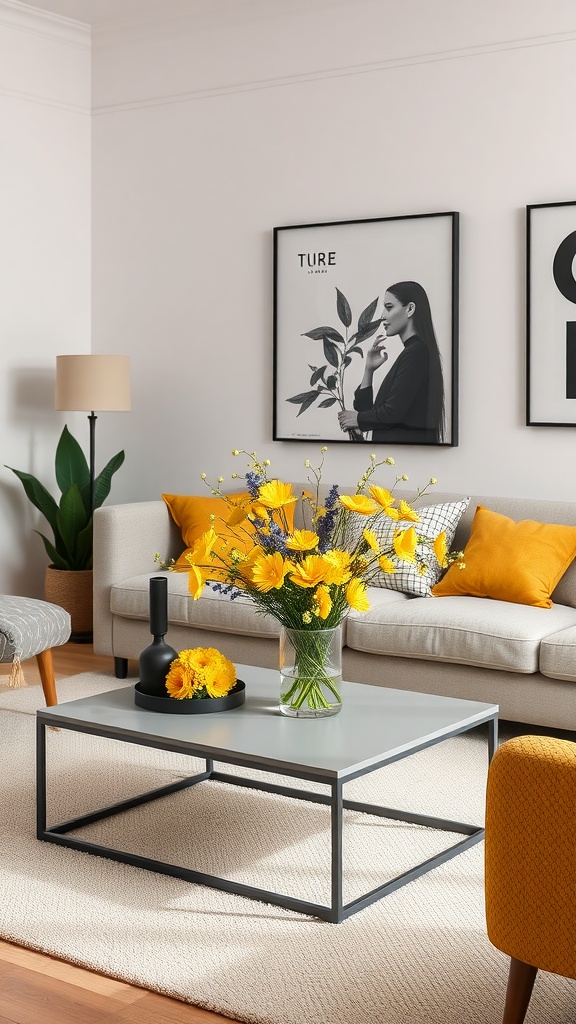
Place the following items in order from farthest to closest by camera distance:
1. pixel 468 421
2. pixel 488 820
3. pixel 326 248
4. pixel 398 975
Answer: pixel 326 248, pixel 468 421, pixel 398 975, pixel 488 820

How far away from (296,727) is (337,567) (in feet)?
1.32

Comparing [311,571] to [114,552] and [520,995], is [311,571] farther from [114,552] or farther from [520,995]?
→ [114,552]

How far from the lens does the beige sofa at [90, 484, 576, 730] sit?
3484mm

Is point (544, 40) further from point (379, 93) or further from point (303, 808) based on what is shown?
point (303, 808)

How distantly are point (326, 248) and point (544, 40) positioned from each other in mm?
1180

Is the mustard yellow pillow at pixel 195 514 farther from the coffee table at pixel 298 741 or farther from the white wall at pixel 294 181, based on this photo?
the coffee table at pixel 298 741

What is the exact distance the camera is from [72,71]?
5.51 m

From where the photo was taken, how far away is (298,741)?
255 centimetres

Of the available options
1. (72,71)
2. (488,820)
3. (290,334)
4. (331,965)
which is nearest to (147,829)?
(331,965)

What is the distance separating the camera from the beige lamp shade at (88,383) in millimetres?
5027

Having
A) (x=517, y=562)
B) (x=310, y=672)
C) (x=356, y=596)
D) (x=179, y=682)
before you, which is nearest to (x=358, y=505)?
(x=356, y=596)

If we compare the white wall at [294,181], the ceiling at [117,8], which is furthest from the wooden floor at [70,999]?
the ceiling at [117,8]

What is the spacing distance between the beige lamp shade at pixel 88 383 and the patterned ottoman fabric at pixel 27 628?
135cm

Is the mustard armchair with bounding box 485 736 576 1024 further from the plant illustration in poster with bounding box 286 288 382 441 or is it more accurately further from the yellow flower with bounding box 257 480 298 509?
the plant illustration in poster with bounding box 286 288 382 441
